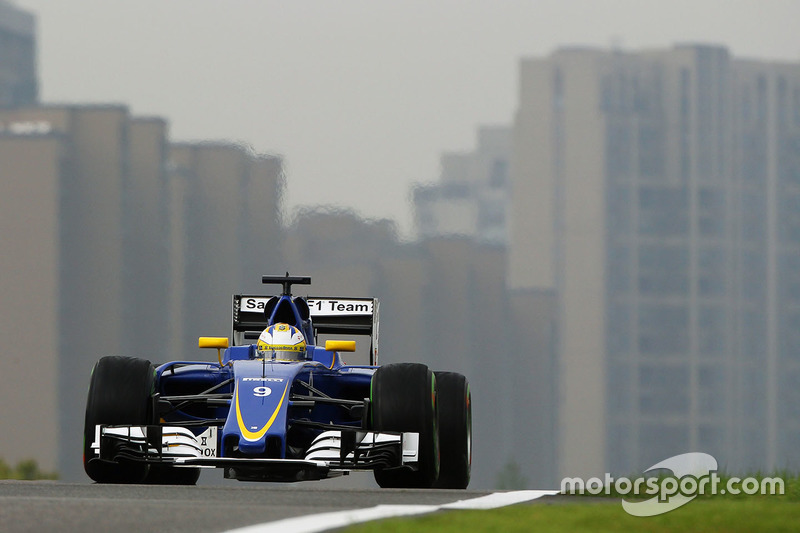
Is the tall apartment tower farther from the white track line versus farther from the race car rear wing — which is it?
the white track line

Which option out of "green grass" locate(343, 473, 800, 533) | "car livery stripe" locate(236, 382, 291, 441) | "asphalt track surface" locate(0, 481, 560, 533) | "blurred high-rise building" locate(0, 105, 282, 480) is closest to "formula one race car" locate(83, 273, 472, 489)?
"car livery stripe" locate(236, 382, 291, 441)

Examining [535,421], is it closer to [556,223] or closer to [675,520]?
[556,223]

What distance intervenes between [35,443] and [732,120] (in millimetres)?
101169

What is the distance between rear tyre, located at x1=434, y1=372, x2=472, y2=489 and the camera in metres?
13.7

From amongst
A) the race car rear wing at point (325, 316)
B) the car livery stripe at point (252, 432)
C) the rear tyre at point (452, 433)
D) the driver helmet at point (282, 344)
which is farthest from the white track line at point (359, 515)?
the race car rear wing at point (325, 316)

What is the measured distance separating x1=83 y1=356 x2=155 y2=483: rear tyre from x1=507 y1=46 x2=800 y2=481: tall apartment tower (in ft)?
481

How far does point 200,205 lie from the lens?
136250 millimetres

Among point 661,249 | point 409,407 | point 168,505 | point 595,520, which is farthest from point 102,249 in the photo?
point 595,520

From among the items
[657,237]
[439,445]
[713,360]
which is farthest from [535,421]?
[439,445]

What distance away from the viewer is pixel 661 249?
189 meters

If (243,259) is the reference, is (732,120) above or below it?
above

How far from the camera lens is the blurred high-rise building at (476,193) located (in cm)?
15375

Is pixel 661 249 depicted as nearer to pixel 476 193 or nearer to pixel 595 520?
pixel 476 193

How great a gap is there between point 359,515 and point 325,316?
27.3 ft
